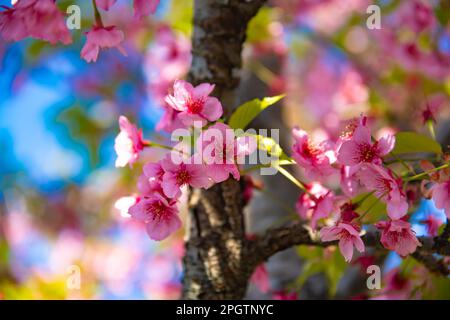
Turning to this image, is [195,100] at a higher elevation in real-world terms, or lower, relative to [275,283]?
higher

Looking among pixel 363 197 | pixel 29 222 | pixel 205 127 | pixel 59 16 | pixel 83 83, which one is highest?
pixel 83 83

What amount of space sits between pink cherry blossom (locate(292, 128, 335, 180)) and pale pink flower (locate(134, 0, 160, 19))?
34cm

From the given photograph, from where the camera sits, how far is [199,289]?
118cm

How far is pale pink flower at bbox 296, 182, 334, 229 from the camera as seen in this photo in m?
1.06

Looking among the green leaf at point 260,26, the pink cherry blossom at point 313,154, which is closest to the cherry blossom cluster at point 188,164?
the pink cherry blossom at point 313,154

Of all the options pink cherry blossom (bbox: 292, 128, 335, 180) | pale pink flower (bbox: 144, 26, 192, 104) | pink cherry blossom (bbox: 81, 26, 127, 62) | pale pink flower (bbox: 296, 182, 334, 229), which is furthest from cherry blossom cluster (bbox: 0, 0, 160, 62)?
pale pink flower (bbox: 144, 26, 192, 104)

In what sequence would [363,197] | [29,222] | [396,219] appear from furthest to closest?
[29,222] → [363,197] → [396,219]

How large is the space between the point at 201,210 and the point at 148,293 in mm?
1683

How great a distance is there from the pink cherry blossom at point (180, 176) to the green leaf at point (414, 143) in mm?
365

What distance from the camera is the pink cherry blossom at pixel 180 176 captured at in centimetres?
90

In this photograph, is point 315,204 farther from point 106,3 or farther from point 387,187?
point 106,3

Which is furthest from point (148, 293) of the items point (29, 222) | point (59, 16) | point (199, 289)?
point (59, 16)

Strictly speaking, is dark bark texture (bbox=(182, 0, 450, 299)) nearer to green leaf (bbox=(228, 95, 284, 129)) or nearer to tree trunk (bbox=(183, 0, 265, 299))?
tree trunk (bbox=(183, 0, 265, 299))

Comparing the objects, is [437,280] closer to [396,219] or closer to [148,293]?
[396,219]
